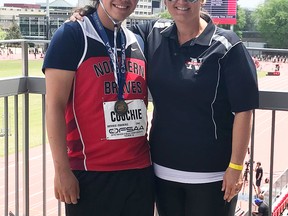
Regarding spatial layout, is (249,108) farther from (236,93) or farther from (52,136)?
(52,136)

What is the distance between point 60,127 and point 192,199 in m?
0.62

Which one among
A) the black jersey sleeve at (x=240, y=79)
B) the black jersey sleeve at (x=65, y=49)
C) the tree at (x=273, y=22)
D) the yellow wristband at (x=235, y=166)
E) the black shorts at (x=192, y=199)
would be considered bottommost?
the black shorts at (x=192, y=199)

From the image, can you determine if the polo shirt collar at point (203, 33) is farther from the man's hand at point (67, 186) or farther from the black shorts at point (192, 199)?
the man's hand at point (67, 186)

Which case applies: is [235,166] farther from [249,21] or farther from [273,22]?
[249,21]

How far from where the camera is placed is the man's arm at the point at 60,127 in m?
1.84

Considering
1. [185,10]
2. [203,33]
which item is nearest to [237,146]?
[203,33]

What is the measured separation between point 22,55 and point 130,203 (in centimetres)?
126

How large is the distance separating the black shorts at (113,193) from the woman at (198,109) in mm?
98

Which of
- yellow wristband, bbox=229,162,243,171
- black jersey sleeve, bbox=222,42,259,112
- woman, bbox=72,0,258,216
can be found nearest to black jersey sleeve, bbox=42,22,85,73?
woman, bbox=72,0,258,216

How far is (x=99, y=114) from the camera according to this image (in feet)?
6.31

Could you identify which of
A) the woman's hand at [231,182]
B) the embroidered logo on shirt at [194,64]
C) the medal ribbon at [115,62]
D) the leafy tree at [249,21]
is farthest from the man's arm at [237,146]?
the leafy tree at [249,21]

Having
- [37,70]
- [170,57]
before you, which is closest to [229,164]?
[170,57]

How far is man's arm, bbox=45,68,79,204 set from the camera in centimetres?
184

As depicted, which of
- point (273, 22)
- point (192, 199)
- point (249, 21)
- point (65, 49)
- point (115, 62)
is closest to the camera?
point (65, 49)
